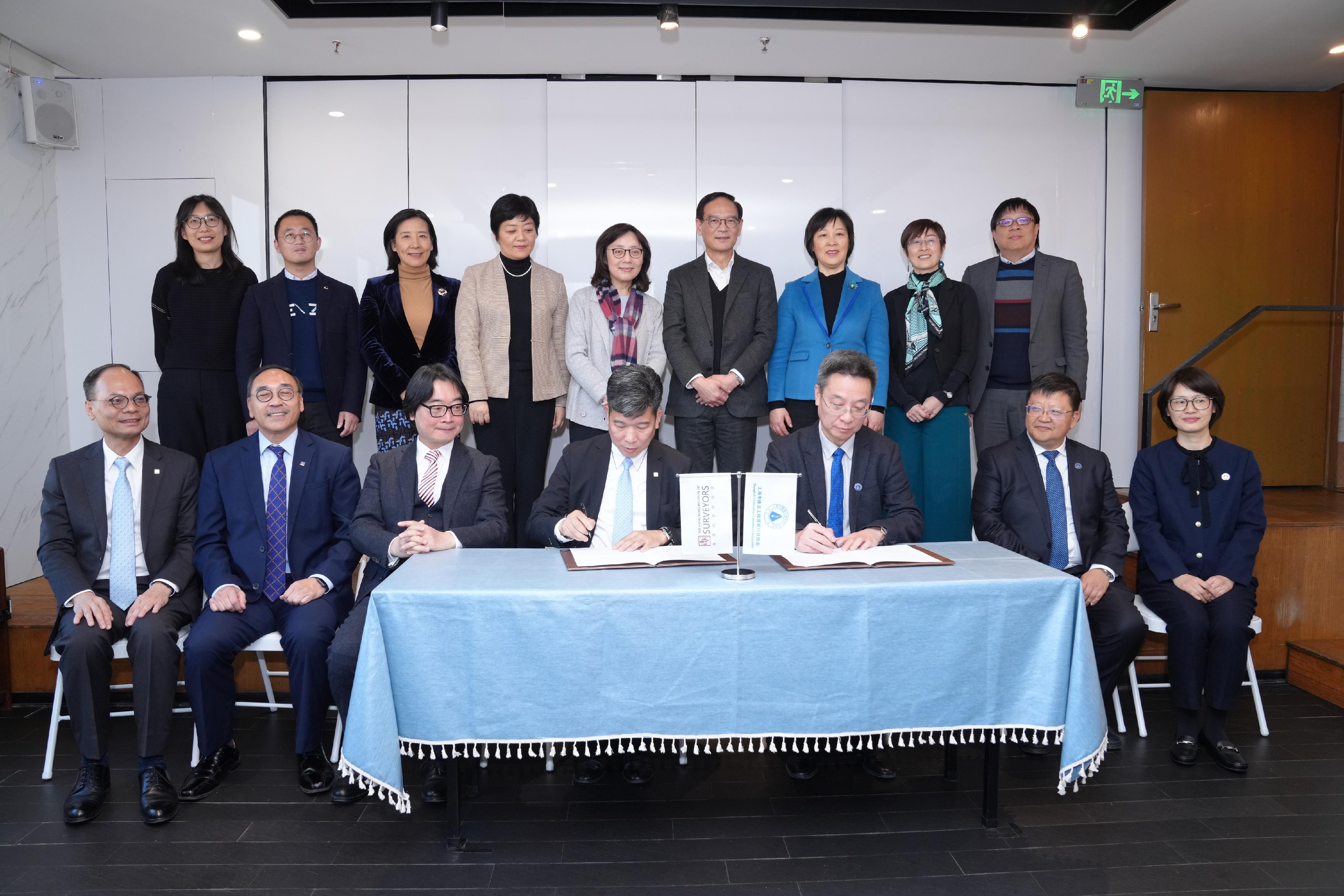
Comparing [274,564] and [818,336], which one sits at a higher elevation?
[818,336]

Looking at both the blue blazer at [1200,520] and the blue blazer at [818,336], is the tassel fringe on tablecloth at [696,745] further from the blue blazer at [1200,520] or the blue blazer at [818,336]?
the blue blazer at [818,336]

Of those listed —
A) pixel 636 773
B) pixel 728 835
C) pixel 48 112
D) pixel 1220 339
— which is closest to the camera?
pixel 728 835

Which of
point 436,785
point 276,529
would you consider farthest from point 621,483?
point 276,529

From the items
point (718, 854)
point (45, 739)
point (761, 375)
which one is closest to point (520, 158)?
point (761, 375)

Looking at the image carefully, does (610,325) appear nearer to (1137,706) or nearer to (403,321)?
(403,321)

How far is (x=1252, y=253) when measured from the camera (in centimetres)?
541

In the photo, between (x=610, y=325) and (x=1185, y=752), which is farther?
(x=610, y=325)

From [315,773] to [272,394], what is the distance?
1.26 metres

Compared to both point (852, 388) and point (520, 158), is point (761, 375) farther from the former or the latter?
point (520, 158)

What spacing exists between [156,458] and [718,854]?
2318mm

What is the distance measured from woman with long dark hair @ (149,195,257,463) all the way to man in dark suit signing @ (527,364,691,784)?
2097 mm

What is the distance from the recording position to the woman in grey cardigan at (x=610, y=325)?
13.4ft

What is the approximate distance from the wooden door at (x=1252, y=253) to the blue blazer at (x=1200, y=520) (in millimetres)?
2195

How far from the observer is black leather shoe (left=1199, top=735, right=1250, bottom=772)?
2986mm
